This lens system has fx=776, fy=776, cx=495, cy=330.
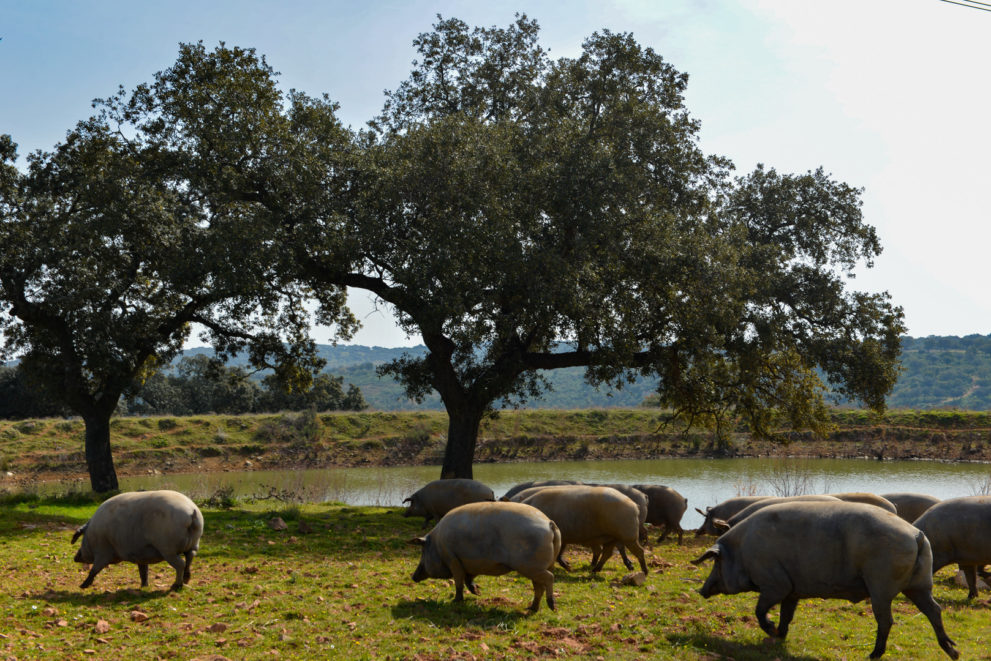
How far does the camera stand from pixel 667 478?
31.0 meters

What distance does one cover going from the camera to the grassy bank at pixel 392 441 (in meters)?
40.0

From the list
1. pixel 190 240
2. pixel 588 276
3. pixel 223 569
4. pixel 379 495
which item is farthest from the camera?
pixel 379 495

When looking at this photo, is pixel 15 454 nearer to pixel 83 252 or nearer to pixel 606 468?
pixel 83 252

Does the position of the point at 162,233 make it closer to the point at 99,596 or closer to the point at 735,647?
the point at 99,596

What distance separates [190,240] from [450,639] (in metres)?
13.8

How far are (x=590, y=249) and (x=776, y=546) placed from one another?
413 inches

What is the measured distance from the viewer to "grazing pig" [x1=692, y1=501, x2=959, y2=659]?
7457 millimetres

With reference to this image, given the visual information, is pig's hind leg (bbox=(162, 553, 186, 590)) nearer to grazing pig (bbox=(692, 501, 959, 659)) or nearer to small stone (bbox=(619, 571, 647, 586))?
small stone (bbox=(619, 571, 647, 586))

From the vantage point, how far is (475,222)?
17.3m

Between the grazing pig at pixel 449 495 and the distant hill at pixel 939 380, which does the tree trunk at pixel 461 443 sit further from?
the distant hill at pixel 939 380

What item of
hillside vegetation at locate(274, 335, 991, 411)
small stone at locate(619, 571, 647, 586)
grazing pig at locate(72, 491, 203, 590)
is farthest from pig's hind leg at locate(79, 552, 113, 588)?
hillside vegetation at locate(274, 335, 991, 411)

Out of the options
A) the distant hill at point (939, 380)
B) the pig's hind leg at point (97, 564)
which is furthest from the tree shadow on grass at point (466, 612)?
the distant hill at point (939, 380)

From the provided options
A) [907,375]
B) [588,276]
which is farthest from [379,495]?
[907,375]

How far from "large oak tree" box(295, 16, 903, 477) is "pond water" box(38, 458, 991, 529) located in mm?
4621
